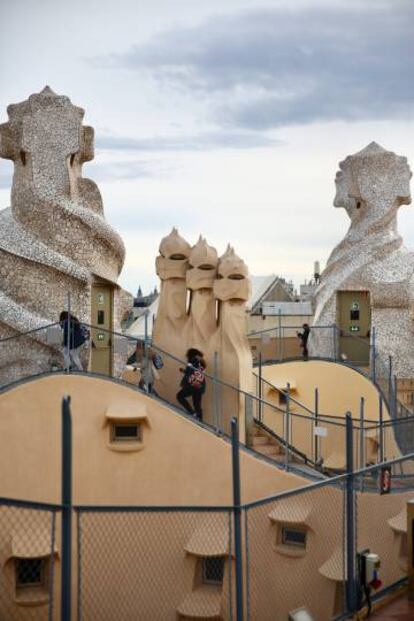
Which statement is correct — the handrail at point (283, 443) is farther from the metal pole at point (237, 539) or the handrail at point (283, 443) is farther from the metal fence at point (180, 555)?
→ the metal pole at point (237, 539)

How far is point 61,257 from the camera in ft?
57.0

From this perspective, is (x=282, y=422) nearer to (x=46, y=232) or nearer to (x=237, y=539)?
(x=46, y=232)

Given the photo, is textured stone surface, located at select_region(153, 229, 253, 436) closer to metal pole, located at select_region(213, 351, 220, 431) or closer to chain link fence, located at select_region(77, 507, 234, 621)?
metal pole, located at select_region(213, 351, 220, 431)

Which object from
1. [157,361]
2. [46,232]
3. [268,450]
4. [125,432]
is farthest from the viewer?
[46,232]

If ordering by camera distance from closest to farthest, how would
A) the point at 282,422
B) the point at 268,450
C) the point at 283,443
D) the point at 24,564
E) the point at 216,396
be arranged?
1. the point at 24,564
2. the point at 216,396
3. the point at 268,450
4. the point at 283,443
5. the point at 282,422

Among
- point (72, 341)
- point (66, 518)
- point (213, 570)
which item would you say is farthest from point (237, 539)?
point (72, 341)

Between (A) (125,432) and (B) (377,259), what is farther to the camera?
(B) (377,259)

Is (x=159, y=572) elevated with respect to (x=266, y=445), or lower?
lower

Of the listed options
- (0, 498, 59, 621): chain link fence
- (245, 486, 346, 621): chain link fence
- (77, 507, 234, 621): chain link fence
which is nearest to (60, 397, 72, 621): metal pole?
(245, 486, 346, 621): chain link fence

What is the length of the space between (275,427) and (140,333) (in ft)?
43.0

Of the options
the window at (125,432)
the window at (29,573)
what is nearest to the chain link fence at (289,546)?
the window at (125,432)

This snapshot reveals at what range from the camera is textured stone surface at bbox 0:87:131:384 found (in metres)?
16.9

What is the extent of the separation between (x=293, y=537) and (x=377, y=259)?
38.5ft

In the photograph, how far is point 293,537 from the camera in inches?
472
